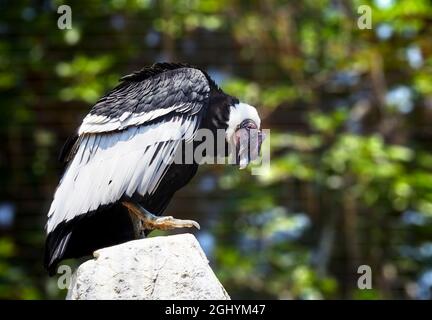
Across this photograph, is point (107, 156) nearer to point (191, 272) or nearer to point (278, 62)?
point (191, 272)

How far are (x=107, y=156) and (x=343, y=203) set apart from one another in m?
3.53

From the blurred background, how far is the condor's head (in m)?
2.62

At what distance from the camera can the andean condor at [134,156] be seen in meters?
3.19

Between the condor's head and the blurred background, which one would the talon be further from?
the blurred background

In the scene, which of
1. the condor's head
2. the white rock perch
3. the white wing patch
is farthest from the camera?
the condor's head

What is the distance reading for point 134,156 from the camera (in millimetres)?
3295

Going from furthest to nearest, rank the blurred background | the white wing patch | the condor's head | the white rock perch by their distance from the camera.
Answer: the blurred background < the condor's head < the white wing patch < the white rock perch

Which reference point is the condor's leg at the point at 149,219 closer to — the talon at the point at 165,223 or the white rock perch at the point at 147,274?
the talon at the point at 165,223

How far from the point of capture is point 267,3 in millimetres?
6684

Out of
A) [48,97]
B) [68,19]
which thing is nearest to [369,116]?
[48,97]

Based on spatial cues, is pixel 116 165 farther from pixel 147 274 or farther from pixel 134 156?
pixel 147 274

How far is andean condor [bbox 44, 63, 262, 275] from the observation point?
3186mm

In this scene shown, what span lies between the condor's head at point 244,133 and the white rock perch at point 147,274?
1.48ft

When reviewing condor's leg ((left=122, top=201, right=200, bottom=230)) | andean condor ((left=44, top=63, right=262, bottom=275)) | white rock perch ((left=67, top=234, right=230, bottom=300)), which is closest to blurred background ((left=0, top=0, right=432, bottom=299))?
andean condor ((left=44, top=63, right=262, bottom=275))
